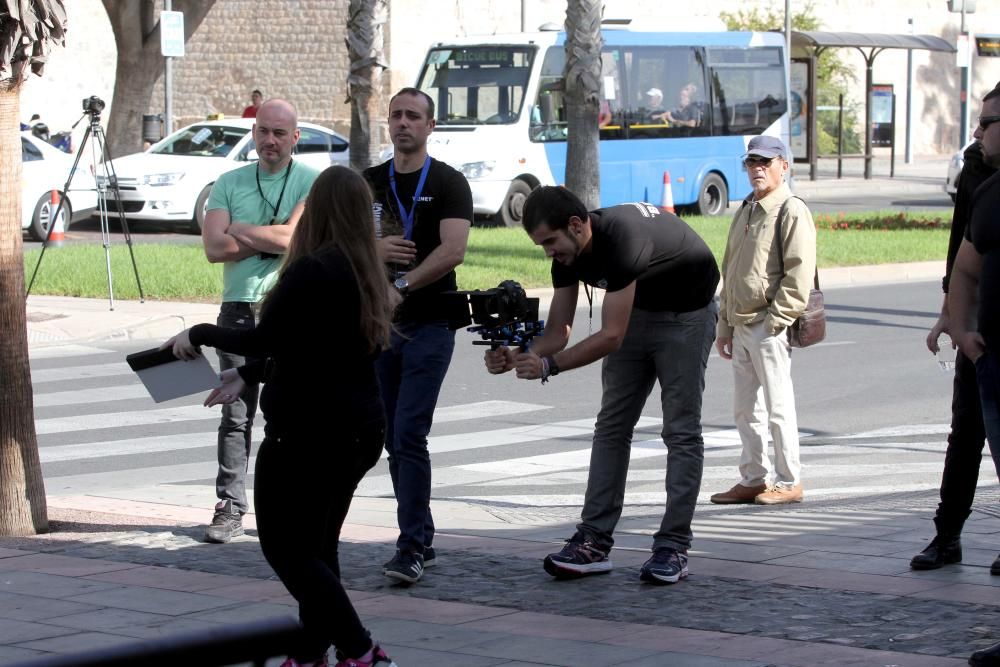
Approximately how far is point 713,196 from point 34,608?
24692 millimetres

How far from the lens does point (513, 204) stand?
2630cm

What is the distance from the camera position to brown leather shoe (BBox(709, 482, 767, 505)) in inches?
326

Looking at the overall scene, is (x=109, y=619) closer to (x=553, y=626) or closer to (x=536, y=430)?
Answer: (x=553, y=626)

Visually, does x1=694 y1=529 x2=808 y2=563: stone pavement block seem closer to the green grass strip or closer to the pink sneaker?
the pink sneaker

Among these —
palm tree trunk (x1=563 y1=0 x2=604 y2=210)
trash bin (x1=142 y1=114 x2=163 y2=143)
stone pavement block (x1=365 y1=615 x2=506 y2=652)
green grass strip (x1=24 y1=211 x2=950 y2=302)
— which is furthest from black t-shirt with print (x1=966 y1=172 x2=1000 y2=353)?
trash bin (x1=142 y1=114 x2=163 y2=143)

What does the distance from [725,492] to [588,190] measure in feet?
Result: 45.3

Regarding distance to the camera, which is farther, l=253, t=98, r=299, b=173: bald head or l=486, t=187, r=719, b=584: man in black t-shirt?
l=253, t=98, r=299, b=173: bald head

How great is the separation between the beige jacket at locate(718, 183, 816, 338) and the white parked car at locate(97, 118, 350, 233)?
16.0m

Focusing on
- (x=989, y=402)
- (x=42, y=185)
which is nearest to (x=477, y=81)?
(x=42, y=185)

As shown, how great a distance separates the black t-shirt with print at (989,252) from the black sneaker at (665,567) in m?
1.63

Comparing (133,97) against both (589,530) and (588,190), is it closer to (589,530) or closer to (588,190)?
(588,190)

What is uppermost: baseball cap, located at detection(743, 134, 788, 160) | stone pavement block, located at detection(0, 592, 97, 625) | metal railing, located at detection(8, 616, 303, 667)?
baseball cap, located at detection(743, 134, 788, 160)

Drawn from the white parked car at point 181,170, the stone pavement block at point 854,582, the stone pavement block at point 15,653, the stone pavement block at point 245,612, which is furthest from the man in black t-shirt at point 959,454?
the white parked car at point 181,170

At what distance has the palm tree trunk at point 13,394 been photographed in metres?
7.51
